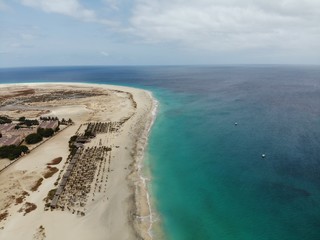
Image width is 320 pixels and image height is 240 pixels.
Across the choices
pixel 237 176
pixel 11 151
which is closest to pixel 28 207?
pixel 11 151

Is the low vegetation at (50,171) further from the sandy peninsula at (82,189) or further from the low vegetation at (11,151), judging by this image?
the low vegetation at (11,151)

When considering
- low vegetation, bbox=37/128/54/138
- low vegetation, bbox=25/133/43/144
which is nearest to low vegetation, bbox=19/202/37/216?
low vegetation, bbox=25/133/43/144

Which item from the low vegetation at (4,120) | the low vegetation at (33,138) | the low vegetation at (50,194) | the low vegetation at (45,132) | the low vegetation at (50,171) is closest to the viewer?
the low vegetation at (50,194)

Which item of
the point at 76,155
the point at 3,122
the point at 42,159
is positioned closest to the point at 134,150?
the point at 76,155

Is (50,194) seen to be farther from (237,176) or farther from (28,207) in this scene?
(237,176)

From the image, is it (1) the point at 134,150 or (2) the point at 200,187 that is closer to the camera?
(2) the point at 200,187

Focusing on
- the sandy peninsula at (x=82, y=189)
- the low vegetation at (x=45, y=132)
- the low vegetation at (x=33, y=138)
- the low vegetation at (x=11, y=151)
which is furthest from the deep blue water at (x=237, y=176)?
the low vegetation at (x=33, y=138)

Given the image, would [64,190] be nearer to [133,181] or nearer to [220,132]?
[133,181]

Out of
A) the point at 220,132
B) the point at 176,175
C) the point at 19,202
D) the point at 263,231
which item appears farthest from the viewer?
the point at 220,132
